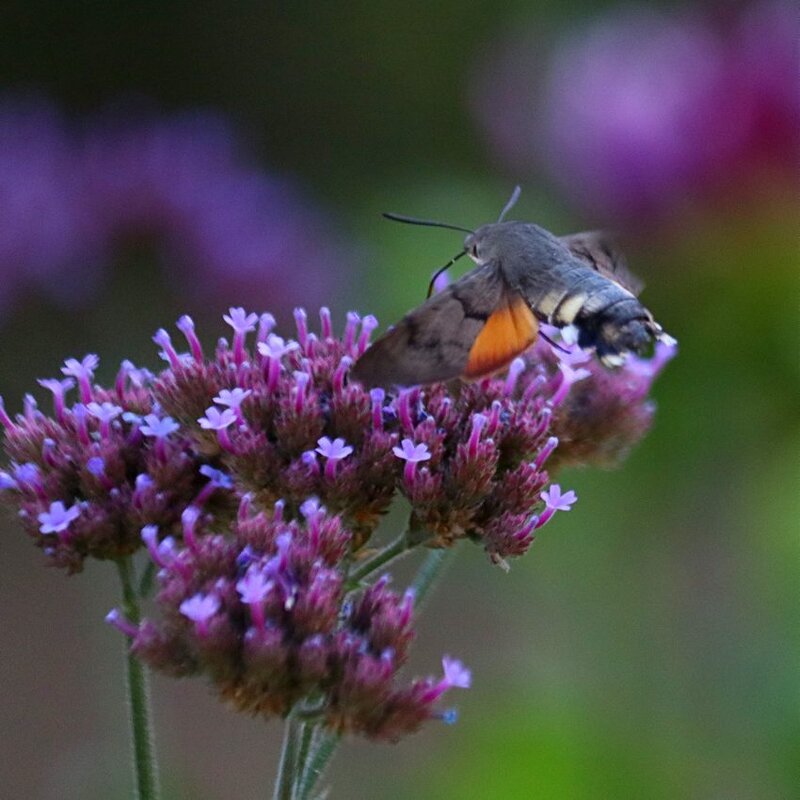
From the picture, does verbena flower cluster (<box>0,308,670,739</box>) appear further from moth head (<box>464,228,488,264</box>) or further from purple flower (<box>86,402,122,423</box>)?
moth head (<box>464,228,488,264</box>)

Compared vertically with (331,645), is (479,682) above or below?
below

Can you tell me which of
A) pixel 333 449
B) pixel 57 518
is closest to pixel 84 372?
pixel 57 518

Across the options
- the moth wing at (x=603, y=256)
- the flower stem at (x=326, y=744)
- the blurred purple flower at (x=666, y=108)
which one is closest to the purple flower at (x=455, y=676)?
the flower stem at (x=326, y=744)

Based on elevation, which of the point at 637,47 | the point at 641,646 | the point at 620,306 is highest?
the point at 637,47

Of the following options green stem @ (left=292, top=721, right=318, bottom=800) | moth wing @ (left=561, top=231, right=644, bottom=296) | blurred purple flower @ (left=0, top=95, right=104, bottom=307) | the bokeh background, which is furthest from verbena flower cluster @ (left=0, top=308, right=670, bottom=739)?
blurred purple flower @ (left=0, top=95, right=104, bottom=307)

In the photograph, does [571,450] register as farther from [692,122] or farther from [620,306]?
[692,122]

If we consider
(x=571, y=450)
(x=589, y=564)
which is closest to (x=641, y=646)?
(x=589, y=564)
